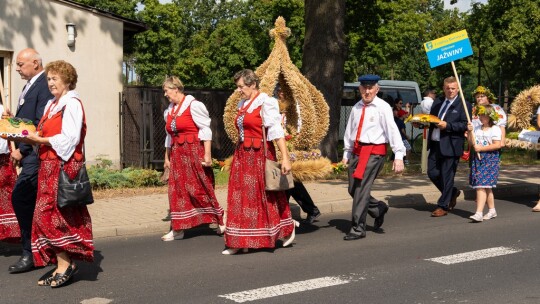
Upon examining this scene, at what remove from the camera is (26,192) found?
277 inches

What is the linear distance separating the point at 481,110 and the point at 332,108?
6.16 metres

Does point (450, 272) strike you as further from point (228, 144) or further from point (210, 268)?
point (228, 144)

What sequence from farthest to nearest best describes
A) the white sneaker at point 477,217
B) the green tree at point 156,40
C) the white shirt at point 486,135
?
1. the green tree at point 156,40
2. the white shirt at point 486,135
3. the white sneaker at point 477,217

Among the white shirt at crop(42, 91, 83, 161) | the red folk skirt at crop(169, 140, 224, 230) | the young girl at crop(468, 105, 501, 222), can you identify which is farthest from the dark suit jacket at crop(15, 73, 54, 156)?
the young girl at crop(468, 105, 501, 222)

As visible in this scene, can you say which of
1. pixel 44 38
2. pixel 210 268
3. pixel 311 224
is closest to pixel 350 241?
pixel 311 224

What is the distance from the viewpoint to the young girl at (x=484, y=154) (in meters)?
10.1

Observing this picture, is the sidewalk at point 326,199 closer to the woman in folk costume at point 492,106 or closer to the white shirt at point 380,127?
the woman in folk costume at point 492,106

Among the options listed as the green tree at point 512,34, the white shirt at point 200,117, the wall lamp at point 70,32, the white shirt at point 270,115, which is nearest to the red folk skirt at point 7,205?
the white shirt at point 200,117

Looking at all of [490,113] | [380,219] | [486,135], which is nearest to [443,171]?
[486,135]

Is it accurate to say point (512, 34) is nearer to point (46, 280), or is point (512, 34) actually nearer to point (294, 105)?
point (294, 105)

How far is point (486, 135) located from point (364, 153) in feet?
7.58

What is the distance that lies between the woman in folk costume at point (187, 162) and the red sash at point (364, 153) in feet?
5.32

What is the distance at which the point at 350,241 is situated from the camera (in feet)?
28.6

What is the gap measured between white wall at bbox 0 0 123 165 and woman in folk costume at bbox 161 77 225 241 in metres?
7.26
